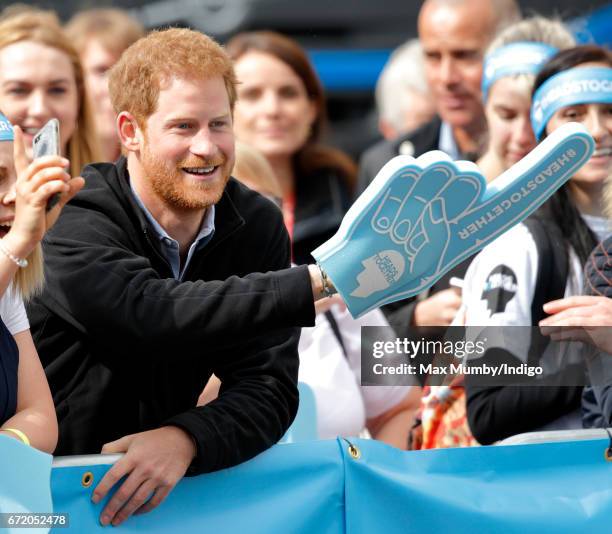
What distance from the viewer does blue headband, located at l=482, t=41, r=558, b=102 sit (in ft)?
14.7

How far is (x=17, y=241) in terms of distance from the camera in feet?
7.91

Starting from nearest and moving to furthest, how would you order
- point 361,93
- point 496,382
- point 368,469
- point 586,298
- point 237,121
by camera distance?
point 368,469 → point 586,298 → point 496,382 → point 237,121 → point 361,93

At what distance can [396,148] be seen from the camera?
5684 mm

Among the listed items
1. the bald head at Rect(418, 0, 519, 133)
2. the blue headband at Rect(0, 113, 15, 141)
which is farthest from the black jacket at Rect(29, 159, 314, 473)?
the bald head at Rect(418, 0, 519, 133)

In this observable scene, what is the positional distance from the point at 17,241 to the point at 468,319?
5.05ft

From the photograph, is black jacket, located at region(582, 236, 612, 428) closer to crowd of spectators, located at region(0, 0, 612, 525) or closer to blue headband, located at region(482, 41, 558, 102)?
crowd of spectators, located at region(0, 0, 612, 525)

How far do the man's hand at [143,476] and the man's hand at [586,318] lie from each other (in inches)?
42.9

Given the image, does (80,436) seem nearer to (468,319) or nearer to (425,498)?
(425,498)

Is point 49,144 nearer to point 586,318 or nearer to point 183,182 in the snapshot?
point 183,182

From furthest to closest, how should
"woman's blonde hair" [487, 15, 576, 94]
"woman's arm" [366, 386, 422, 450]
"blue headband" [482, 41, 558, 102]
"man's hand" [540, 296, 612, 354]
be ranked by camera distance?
"woman's blonde hair" [487, 15, 576, 94] < "blue headband" [482, 41, 558, 102] < "woman's arm" [366, 386, 422, 450] < "man's hand" [540, 296, 612, 354]

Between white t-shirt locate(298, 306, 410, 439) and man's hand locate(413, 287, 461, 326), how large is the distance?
0.15 m

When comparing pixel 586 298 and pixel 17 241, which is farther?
pixel 586 298

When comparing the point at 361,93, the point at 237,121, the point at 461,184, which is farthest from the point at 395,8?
the point at 461,184

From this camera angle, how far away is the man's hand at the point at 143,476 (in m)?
2.61
